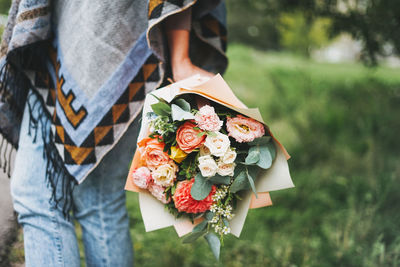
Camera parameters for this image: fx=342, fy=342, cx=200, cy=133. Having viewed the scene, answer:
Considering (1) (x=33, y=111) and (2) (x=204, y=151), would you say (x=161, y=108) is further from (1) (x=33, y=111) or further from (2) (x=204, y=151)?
(1) (x=33, y=111)

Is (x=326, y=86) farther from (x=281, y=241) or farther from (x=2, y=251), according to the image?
(x=2, y=251)

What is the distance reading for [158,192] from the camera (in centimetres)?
104

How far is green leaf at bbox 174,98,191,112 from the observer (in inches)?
38.5

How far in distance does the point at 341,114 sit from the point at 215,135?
388 centimetres

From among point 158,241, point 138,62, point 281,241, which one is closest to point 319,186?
point 281,241

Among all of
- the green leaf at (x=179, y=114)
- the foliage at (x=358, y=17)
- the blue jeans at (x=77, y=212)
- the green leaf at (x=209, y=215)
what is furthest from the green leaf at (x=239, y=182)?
the foliage at (x=358, y=17)

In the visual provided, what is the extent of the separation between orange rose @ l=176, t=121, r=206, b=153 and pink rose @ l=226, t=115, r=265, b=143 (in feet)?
0.28

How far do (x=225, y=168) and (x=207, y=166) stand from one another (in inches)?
2.3

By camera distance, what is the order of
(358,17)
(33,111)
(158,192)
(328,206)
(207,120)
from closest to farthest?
1. (207,120)
2. (158,192)
3. (33,111)
4. (358,17)
5. (328,206)

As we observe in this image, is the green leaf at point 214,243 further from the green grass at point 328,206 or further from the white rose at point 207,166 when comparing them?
the green grass at point 328,206

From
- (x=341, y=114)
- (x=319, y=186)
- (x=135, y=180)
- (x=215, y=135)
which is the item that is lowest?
(x=341, y=114)

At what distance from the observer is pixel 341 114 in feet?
14.4

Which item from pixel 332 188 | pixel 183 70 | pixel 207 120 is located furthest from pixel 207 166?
pixel 332 188

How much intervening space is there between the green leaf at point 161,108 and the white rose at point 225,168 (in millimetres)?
210
